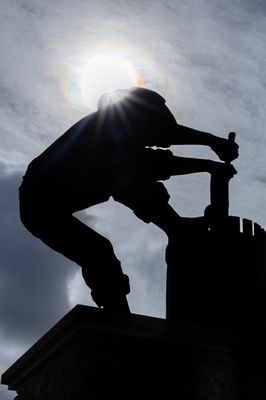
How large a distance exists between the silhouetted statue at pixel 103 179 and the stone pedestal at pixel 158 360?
1.48 feet

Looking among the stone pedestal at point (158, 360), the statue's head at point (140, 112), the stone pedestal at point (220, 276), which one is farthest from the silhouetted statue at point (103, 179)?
the stone pedestal at point (158, 360)

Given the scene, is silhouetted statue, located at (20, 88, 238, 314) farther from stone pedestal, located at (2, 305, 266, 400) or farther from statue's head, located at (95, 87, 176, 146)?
stone pedestal, located at (2, 305, 266, 400)

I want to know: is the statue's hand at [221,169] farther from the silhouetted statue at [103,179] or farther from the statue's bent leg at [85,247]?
the statue's bent leg at [85,247]

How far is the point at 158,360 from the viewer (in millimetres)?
5223

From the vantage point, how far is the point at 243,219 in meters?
6.16

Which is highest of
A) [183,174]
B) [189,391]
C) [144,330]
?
[183,174]

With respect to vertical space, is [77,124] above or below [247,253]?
above

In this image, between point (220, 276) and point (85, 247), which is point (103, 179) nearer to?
point (85, 247)

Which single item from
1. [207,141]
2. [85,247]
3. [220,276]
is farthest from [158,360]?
[207,141]

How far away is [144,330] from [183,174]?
5.28ft

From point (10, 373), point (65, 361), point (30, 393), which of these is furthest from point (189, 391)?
point (10, 373)

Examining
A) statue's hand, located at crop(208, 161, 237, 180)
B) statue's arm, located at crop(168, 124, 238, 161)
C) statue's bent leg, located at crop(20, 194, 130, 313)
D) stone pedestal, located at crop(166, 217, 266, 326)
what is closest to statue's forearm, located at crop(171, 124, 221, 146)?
statue's arm, located at crop(168, 124, 238, 161)

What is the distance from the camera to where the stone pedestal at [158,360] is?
5109 mm

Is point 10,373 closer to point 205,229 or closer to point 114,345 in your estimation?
point 114,345
